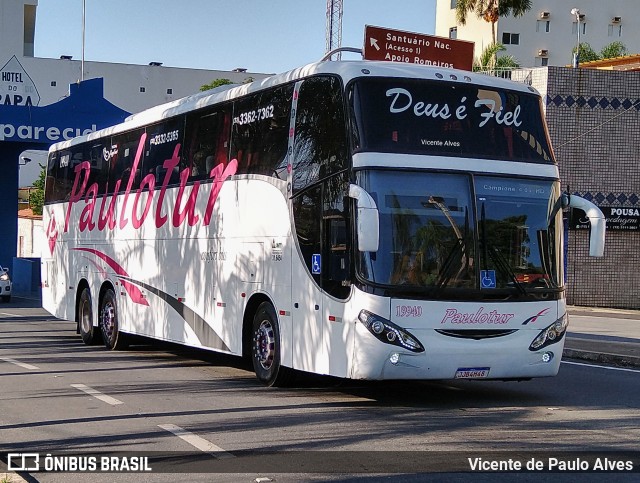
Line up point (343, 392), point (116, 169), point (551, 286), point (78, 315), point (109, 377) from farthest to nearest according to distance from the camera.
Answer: point (78, 315) < point (116, 169) < point (109, 377) < point (343, 392) < point (551, 286)

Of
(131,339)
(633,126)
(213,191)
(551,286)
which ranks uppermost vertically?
(633,126)

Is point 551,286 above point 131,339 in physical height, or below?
above

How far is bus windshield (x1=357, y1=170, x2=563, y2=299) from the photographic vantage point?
11.1m

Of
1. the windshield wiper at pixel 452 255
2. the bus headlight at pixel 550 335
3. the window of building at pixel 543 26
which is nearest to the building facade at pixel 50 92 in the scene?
the windshield wiper at pixel 452 255

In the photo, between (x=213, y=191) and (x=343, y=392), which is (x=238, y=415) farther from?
(x=213, y=191)

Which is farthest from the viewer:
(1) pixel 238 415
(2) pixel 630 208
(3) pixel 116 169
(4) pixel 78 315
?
(2) pixel 630 208

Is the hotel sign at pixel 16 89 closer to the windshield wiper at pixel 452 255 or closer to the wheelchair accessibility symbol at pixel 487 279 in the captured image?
the windshield wiper at pixel 452 255

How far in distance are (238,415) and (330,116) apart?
136 inches

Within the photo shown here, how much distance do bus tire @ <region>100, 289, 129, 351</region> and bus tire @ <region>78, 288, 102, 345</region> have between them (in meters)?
0.41

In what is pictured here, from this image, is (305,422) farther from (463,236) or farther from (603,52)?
(603,52)

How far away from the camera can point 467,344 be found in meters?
11.3

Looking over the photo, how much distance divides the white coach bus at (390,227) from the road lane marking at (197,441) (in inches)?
83.7

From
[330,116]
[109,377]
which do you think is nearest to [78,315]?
[109,377]

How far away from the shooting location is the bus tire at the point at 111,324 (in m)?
18.6
